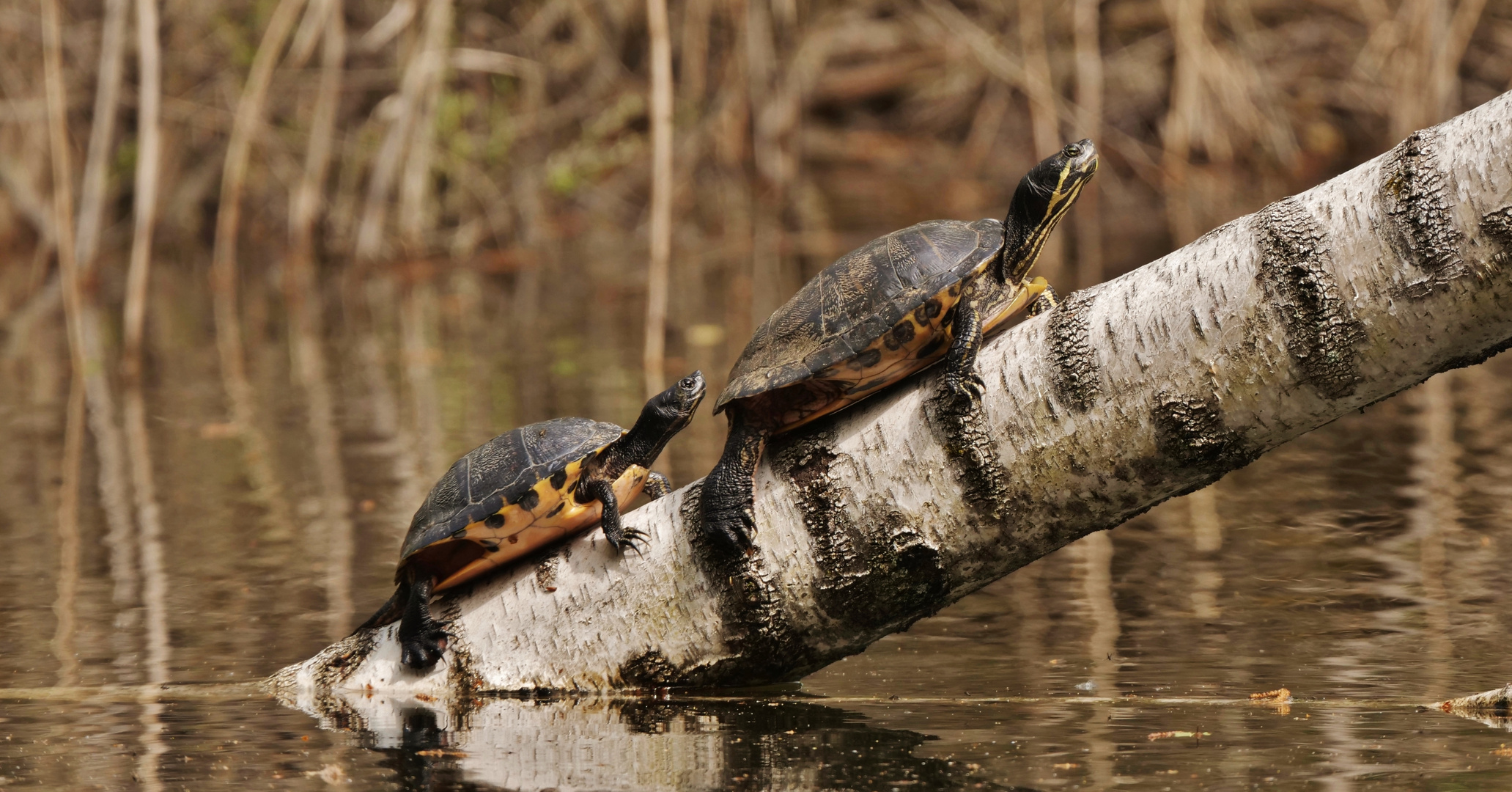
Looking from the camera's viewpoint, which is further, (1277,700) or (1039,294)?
(1039,294)

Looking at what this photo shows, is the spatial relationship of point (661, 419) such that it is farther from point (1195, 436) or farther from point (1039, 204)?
point (1195, 436)

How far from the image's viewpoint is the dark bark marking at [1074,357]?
3039 millimetres

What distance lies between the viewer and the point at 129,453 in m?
6.73

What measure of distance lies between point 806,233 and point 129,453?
807cm

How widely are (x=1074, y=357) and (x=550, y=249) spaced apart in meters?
12.4

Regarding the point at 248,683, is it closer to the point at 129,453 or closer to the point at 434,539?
the point at 434,539

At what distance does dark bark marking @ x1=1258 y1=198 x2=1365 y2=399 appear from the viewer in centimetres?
281

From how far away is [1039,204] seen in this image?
354cm

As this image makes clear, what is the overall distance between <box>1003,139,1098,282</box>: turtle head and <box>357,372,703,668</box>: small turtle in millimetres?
891

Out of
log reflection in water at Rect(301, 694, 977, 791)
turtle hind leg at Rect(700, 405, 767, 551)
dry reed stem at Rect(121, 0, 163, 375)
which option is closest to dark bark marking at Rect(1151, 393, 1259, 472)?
log reflection in water at Rect(301, 694, 977, 791)

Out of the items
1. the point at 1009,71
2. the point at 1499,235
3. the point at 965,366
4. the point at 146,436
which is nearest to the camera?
the point at 1499,235

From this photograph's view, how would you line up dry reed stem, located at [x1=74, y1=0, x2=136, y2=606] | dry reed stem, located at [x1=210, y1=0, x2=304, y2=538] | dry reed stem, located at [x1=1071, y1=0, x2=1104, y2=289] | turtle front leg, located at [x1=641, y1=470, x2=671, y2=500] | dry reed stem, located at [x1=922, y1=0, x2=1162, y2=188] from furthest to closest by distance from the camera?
dry reed stem, located at [x1=922, y1=0, x2=1162, y2=188]
dry reed stem, located at [x1=1071, y1=0, x2=1104, y2=289]
dry reed stem, located at [x1=210, y1=0, x2=304, y2=538]
dry reed stem, located at [x1=74, y1=0, x2=136, y2=606]
turtle front leg, located at [x1=641, y1=470, x2=671, y2=500]

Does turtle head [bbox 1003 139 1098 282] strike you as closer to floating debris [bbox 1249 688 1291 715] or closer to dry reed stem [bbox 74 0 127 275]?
floating debris [bbox 1249 688 1291 715]

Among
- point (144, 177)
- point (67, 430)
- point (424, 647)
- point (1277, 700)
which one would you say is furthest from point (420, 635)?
point (144, 177)
